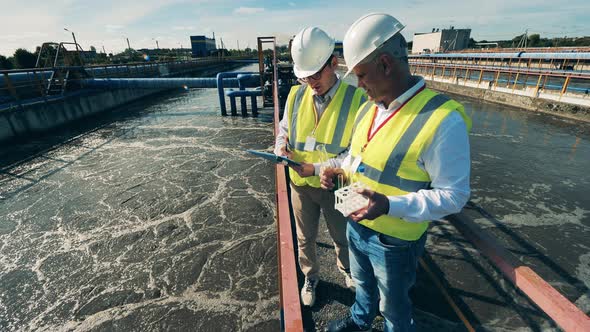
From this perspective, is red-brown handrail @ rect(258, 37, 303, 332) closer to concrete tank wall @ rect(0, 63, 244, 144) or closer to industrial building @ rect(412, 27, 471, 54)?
concrete tank wall @ rect(0, 63, 244, 144)

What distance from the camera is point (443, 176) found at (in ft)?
4.62

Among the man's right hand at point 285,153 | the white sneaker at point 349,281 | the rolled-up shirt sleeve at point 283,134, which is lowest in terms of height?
the white sneaker at point 349,281

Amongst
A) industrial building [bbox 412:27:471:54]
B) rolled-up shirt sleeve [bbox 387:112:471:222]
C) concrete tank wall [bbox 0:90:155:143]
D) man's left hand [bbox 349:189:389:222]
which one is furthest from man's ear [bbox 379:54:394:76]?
industrial building [bbox 412:27:471:54]

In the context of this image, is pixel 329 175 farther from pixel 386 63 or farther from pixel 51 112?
pixel 51 112

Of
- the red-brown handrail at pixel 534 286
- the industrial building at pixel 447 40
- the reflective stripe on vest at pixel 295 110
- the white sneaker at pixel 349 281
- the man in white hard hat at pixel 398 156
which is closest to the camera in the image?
the red-brown handrail at pixel 534 286

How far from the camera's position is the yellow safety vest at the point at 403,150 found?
4.69 feet

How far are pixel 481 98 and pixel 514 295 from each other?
69.1 ft

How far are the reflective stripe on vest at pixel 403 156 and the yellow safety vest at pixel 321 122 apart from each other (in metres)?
0.86

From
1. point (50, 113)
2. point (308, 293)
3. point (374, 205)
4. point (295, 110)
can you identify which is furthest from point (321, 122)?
point (50, 113)

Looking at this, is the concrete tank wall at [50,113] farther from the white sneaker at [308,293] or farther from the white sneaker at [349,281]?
the white sneaker at [349,281]

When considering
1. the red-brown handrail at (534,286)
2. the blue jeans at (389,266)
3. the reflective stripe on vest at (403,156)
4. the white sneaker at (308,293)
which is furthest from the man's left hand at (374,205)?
the white sneaker at (308,293)

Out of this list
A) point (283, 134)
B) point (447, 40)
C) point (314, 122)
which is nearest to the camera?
point (314, 122)

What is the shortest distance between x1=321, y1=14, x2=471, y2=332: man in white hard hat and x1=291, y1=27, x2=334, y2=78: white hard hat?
0.81 metres

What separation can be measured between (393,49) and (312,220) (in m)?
1.88
